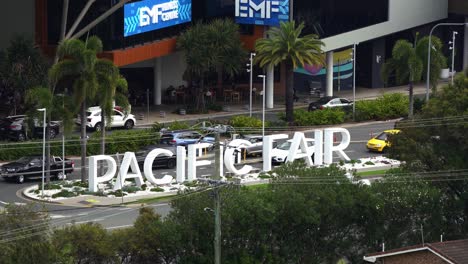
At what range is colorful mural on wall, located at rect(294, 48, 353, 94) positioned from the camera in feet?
330

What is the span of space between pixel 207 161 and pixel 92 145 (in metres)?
10.2

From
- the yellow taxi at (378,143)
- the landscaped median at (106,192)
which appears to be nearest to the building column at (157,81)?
the yellow taxi at (378,143)

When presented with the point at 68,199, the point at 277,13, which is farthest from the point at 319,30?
the point at 68,199

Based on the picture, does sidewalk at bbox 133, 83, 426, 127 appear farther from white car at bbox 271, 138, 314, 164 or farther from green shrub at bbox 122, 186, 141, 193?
green shrub at bbox 122, 186, 141, 193

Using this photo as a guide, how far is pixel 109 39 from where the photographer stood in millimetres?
83188

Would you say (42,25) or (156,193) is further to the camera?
(42,25)

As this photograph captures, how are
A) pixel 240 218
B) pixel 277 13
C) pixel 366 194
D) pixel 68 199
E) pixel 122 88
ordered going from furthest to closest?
1. pixel 277 13
2. pixel 122 88
3. pixel 68 199
4. pixel 366 194
5. pixel 240 218

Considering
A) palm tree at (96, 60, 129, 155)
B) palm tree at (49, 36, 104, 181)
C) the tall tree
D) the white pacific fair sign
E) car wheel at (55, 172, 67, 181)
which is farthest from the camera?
the tall tree

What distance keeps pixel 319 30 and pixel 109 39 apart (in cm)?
1950

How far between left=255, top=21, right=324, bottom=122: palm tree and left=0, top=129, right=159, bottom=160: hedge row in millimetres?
12743

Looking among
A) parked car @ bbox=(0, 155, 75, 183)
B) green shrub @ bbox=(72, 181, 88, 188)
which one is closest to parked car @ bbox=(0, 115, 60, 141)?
parked car @ bbox=(0, 155, 75, 183)

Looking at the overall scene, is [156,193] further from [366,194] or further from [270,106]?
[270,106]

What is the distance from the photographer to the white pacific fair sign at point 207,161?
60.1 metres

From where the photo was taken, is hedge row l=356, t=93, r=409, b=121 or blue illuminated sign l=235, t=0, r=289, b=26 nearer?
hedge row l=356, t=93, r=409, b=121
